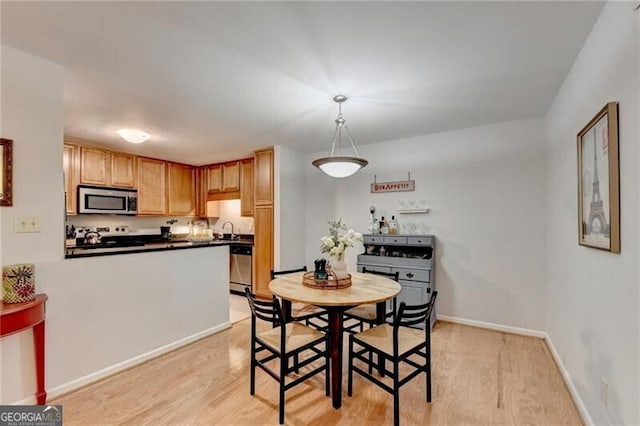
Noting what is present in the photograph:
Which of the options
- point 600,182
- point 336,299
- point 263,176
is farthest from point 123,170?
point 600,182

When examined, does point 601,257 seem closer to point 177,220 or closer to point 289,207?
point 289,207

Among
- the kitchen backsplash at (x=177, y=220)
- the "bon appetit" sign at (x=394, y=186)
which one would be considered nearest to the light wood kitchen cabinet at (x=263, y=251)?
the kitchen backsplash at (x=177, y=220)

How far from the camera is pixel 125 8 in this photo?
5.15 ft

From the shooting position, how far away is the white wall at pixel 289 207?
4.39m

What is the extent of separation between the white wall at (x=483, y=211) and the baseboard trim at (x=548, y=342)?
0.19 ft

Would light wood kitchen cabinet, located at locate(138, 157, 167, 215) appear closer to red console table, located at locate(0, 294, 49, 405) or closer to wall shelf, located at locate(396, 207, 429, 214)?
red console table, located at locate(0, 294, 49, 405)

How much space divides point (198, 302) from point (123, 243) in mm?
2631

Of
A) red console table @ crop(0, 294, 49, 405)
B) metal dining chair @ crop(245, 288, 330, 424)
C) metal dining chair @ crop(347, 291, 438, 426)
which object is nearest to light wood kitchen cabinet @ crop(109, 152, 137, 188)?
red console table @ crop(0, 294, 49, 405)

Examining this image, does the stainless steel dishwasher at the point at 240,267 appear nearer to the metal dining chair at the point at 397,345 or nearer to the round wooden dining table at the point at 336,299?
the round wooden dining table at the point at 336,299

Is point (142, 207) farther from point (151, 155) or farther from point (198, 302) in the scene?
point (198, 302)

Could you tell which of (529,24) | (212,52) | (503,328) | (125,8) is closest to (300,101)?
(212,52)

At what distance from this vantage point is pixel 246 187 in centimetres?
505

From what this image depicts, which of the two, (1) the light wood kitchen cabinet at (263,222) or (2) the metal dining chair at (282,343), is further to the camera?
(1) the light wood kitchen cabinet at (263,222)

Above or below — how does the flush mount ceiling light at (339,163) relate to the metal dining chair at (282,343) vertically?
above
